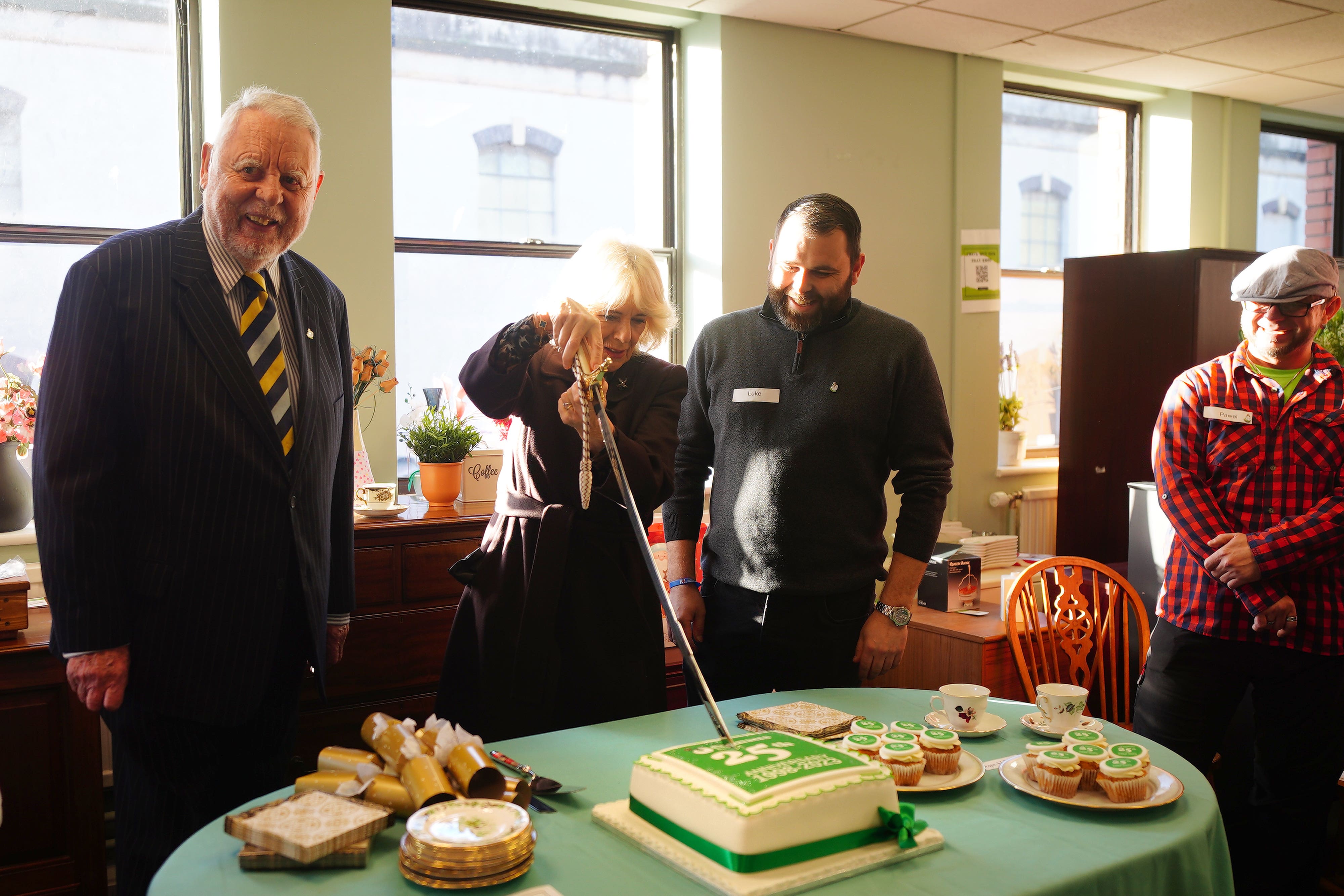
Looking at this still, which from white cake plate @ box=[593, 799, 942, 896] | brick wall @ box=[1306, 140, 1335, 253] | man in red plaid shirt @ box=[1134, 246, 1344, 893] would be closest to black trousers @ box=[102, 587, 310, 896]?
white cake plate @ box=[593, 799, 942, 896]

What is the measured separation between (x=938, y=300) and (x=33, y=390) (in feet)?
11.2

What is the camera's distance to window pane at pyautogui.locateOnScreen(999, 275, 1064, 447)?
5.05 metres

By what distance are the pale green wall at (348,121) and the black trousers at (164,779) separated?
174 cm

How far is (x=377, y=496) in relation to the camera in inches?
112

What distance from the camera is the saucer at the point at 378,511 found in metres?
2.82

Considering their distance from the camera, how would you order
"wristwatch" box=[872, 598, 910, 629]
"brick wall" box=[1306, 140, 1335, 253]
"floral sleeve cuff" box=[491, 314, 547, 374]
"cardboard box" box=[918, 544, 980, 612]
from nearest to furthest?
"floral sleeve cuff" box=[491, 314, 547, 374]
"wristwatch" box=[872, 598, 910, 629]
"cardboard box" box=[918, 544, 980, 612]
"brick wall" box=[1306, 140, 1335, 253]

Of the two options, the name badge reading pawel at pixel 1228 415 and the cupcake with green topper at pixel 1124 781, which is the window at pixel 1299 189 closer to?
the name badge reading pawel at pixel 1228 415

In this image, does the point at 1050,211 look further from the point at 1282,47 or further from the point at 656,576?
the point at 656,576

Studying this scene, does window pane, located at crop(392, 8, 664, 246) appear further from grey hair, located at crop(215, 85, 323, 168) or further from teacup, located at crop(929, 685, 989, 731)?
teacup, located at crop(929, 685, 989, 731)

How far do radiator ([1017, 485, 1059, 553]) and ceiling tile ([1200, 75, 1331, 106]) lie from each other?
2179 mm

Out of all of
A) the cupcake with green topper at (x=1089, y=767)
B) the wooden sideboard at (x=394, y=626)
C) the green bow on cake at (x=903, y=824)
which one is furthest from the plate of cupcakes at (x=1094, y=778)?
the wooden sideboard at (x=394, y=626)

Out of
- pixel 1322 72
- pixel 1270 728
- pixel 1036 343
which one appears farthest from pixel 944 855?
pixel 1322 72

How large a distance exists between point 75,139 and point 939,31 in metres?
3.14

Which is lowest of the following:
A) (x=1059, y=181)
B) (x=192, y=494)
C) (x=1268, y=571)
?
(x=1268, y=571)
